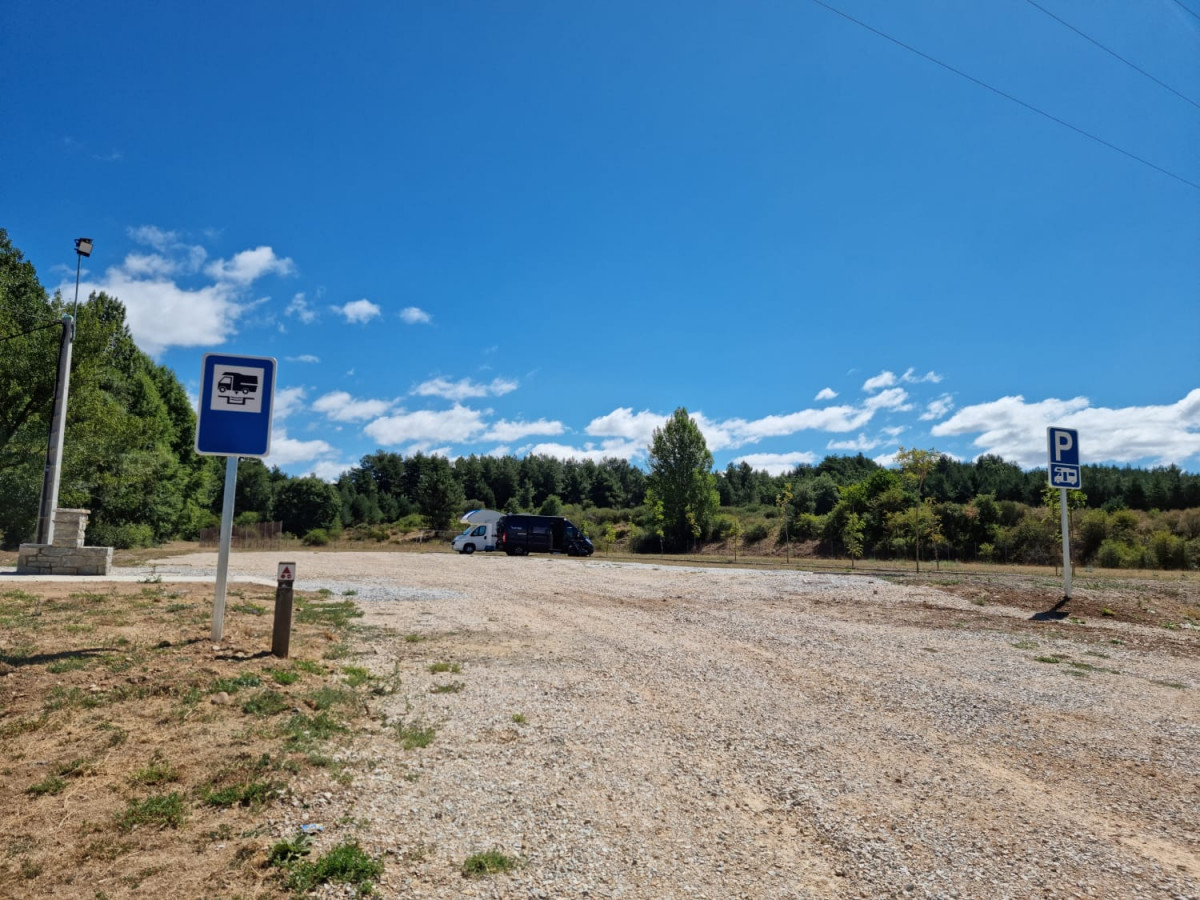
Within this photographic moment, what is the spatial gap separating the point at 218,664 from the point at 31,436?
90.2ft

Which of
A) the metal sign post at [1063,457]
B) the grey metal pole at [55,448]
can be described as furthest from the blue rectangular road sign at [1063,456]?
the grey metal pole at [55,448]

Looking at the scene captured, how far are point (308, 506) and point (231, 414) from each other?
76.7 metres

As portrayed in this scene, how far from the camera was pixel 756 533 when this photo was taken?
5591cm

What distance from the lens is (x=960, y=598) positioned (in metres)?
14.4

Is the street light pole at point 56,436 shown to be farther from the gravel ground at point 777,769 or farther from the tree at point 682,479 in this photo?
the tree at point 682,479

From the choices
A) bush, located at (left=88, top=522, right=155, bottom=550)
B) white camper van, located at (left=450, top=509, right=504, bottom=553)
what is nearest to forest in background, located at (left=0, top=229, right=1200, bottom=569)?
bush, located at (left=88, top=522, right=155, bottom=550)

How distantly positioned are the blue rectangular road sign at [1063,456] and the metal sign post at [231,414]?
48.2ft

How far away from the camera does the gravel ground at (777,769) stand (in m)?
3.32

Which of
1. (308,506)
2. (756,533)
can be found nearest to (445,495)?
(308,506)

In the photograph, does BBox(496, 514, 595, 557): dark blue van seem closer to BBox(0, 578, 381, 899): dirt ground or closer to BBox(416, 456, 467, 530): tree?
BBox(0, 578, 381, 899): dirt ground

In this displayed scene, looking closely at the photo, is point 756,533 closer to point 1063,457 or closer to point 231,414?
point 1063,457

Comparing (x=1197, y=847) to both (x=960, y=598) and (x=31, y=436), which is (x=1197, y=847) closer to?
(x=960, y=598)

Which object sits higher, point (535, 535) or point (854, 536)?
point (854, 536)

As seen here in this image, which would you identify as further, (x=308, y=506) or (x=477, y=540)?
(x=308, y=506)
